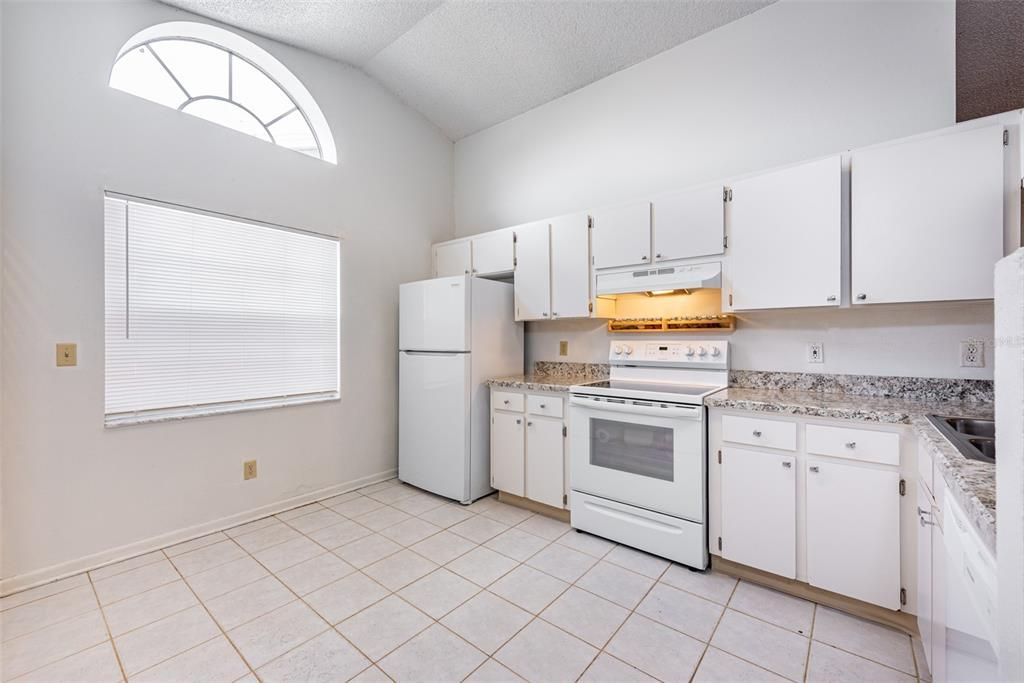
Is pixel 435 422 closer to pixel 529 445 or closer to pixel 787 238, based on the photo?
pixel 529 445

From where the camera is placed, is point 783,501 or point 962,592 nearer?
point 962,592

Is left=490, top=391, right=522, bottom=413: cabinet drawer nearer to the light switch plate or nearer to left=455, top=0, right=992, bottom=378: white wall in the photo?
left=455, top=0, right=992, bottom=378: white wall

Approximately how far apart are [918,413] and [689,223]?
136 cm

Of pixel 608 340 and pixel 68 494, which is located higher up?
pixel 608 340

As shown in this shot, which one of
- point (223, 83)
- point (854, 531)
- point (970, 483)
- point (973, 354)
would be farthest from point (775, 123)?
point (223, 83)

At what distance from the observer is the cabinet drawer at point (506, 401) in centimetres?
300

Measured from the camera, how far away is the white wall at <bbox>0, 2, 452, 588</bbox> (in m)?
2.05

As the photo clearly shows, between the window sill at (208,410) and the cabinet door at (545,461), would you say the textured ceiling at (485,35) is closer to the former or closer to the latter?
the window sill at (208,410)

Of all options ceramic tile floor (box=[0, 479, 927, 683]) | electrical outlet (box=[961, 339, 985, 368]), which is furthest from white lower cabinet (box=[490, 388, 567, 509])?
electrical outlet (box=[961, 339, 985, 368])

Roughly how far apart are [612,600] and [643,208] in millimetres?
2126

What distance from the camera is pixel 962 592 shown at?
100cm

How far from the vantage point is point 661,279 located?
256 centimetres

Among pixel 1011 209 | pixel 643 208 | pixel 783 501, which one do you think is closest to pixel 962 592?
pixel 783 501

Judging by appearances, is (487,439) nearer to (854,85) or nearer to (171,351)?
(171,351)
